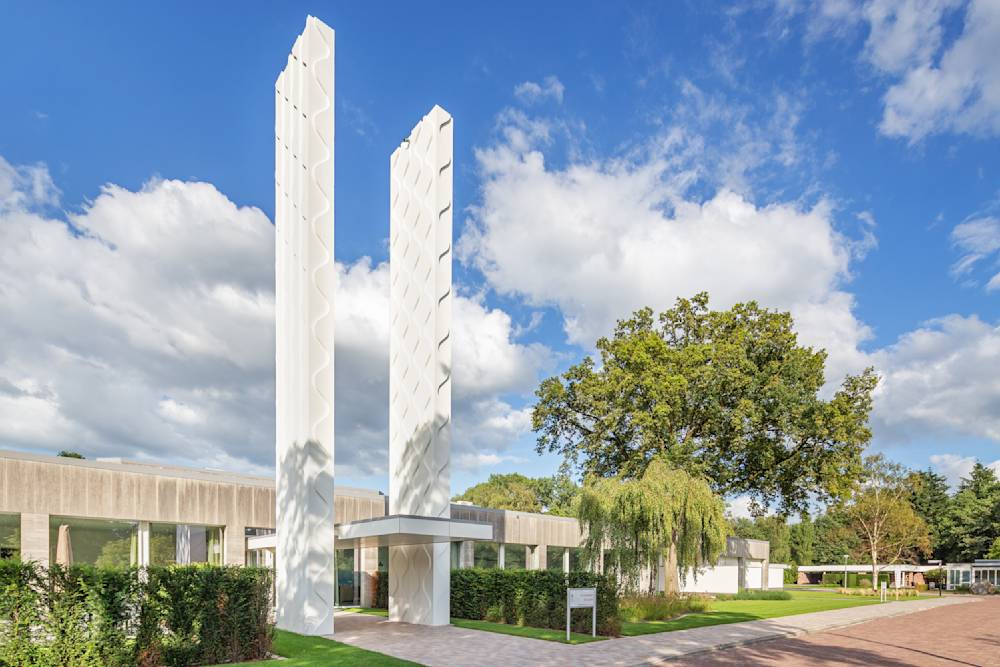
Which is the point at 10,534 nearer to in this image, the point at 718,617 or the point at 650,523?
the point at 650,523

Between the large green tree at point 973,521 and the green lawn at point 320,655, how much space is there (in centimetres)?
6720

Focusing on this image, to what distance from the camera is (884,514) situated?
53.4 m

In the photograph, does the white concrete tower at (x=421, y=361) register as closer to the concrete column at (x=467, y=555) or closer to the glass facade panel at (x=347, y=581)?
the glass facade panel at (x=347, y=581)

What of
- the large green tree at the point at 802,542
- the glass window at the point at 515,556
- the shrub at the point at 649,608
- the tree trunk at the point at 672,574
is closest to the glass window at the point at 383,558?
the glass window at the point at 515,556

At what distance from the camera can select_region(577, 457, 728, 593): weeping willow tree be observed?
24.5 meters

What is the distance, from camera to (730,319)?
3488 cm

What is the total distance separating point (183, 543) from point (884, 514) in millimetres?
49917

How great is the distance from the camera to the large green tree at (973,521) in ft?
212

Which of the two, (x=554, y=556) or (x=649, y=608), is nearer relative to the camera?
(x=649, y=608)

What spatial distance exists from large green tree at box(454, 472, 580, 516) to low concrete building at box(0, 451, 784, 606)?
45689 mm

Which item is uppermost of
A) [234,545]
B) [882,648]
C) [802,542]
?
[234,545]

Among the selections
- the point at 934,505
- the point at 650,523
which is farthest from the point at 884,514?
the point at 650,523

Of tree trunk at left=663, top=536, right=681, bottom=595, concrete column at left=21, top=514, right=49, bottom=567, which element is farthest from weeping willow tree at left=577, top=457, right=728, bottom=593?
concrete column at left=21, top=514, right=49, bottom=567

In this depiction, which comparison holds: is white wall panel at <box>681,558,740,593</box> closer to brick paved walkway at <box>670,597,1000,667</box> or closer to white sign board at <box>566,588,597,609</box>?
brick paved walkway at <box>670,597,1000,667</box>
